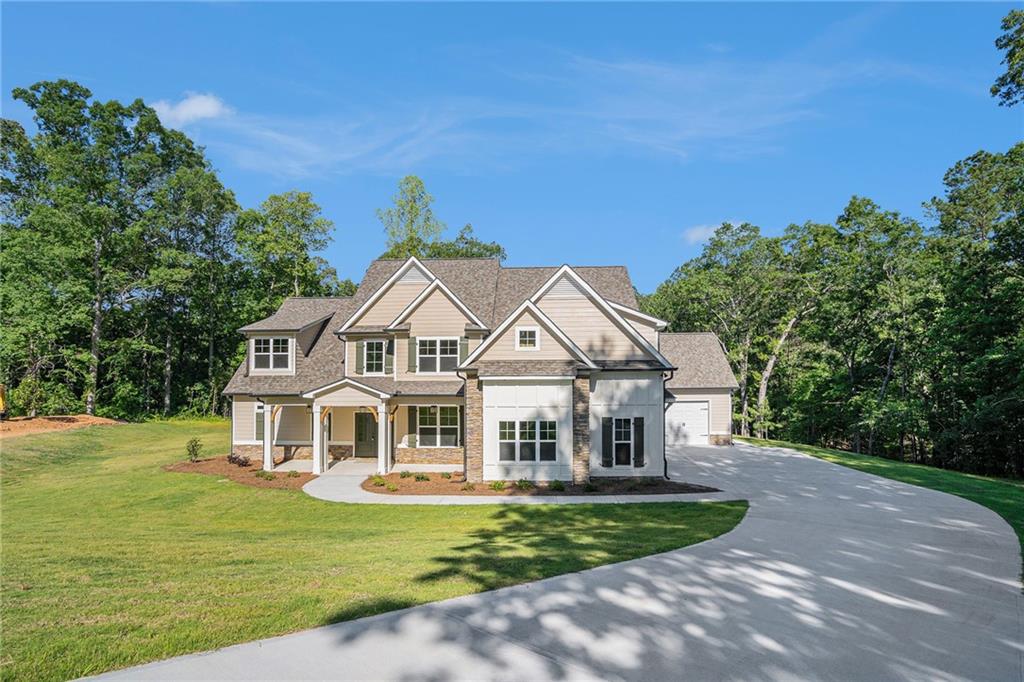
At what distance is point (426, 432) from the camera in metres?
22.1

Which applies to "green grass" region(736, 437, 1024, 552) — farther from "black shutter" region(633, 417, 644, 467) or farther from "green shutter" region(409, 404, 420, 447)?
"green shutter" region(409, 404, 420, 447)

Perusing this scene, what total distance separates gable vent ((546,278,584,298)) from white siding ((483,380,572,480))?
3606 mm

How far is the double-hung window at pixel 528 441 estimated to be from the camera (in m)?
17.7

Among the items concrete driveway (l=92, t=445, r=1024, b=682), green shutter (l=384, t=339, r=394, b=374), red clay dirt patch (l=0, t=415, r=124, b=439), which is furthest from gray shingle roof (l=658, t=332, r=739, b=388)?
red clay dirt patch (l=0, t=415, r=124, b=439)

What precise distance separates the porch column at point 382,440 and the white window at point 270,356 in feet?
19.1

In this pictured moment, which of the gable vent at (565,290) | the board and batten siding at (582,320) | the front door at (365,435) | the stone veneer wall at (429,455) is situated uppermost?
the gable vent at (565,290)

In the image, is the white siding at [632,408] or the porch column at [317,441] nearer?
the white siding at [632,408]

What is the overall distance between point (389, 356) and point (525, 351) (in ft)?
22.1

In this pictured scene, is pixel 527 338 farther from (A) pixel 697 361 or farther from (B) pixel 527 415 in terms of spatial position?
(A) pixel 697 361

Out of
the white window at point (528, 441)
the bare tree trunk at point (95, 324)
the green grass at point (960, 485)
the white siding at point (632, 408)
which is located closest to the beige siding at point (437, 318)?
the white window at point (528, 441)

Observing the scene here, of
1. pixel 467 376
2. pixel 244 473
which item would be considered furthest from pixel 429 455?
pixel 244 473

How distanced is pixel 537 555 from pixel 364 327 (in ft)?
51.5

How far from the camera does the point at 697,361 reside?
100 ft

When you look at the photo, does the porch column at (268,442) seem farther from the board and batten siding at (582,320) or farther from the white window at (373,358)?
the board and batten siding at (582,320)
